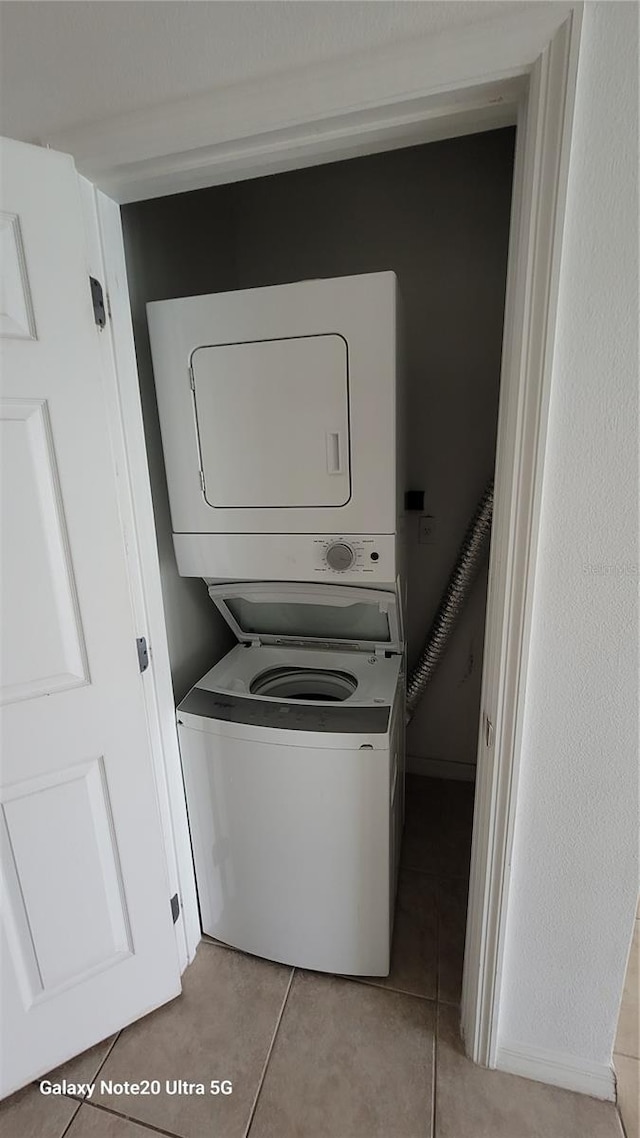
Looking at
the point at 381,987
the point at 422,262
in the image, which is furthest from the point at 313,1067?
the point at 422,262

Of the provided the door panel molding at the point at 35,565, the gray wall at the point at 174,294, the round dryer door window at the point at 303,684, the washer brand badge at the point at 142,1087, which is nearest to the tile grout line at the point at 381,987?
the washer brand badge at the point at 142,1087

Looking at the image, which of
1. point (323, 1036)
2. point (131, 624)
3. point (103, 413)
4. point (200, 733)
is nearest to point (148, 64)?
point (103, 413)

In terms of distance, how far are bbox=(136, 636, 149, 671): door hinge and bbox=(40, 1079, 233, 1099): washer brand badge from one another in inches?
40.3

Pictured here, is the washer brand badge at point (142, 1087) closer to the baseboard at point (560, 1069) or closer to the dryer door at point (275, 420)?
the baseboard at point (560, 1069)

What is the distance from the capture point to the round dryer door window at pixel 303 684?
1.59 m

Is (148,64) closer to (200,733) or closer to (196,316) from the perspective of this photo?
(196,316)

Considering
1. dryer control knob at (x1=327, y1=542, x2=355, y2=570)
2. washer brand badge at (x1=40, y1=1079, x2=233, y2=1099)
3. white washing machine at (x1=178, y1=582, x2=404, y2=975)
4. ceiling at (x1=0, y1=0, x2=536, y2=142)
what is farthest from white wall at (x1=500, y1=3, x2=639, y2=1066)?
washer brand badge at (x1=40, y1=1079, x2=233, y2=1099)

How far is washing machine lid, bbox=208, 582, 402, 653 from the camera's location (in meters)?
1.42

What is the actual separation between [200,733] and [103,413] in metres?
0.85

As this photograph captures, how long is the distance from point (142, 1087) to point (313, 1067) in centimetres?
42

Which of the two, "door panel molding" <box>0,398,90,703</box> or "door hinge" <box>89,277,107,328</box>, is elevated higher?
"door hinge" <box>89,277,107,328</box>

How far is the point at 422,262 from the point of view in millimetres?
1808

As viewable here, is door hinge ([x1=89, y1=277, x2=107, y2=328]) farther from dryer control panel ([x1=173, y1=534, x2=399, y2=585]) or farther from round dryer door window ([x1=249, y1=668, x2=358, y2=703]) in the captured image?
round dryer door window ([x1=249, y1=668, x2=358, y2=703])

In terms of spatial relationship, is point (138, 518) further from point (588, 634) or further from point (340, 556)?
point (588, 634)
